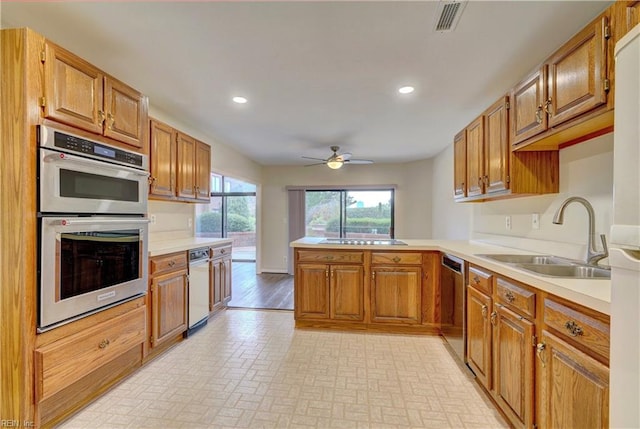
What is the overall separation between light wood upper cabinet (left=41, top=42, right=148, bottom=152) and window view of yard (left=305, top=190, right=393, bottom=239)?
14.6ft

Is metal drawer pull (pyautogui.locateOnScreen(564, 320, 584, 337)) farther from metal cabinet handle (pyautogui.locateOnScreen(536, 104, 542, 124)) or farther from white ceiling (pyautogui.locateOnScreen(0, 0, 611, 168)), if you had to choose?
white ceiling (pyautogui.locateOnScreen(0, 0, 611, 168))

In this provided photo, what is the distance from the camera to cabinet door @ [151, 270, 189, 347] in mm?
2414

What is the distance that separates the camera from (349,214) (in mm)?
6387

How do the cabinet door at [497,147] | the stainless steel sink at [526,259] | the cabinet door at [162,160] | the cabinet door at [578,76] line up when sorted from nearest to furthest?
the cabinet door at [578,76], the stainless steel sink at [526,259], the cabinet door at [497,147], the cabinet door at [162,160]

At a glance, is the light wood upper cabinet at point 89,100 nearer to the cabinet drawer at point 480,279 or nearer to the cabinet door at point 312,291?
the cabinet door at point 312,291

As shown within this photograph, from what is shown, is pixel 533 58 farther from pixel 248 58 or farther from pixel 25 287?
pixel 25 287

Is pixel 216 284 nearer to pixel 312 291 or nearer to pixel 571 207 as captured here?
pixel 312 291

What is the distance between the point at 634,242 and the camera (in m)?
0.78

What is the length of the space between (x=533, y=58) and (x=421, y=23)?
0.98m

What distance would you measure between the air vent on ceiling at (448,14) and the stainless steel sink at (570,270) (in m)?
1.45

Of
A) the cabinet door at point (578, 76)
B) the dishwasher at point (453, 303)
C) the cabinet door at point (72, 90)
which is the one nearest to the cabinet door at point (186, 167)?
the cabinet door at point (72, 90)

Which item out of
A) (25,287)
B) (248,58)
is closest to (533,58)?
(248,58)

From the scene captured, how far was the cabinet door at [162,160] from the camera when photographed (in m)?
2.68

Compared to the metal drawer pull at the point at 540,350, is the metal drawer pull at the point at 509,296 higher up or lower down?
higher up
